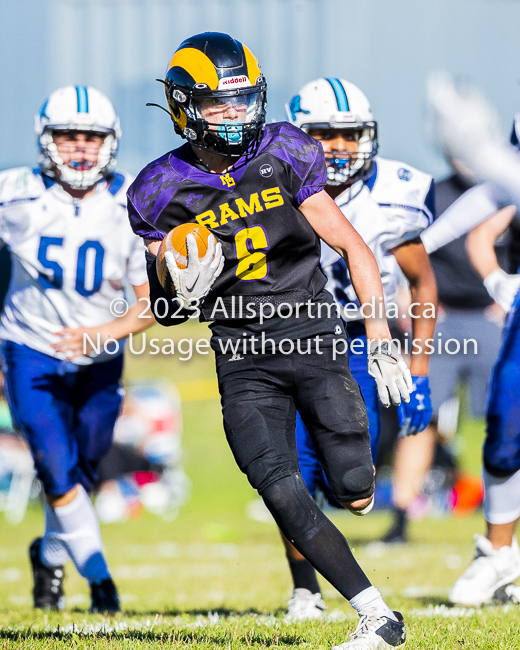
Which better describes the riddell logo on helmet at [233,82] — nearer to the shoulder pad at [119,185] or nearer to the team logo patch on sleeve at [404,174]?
the team logo patch on sleeve at [404,174]

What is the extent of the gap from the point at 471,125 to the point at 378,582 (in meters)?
3.55

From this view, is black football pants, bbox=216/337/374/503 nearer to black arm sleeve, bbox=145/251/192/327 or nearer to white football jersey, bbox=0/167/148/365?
black arm sleeve, bbox=145/251/192/327

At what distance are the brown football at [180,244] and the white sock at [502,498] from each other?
2.03 m

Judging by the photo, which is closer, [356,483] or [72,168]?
[356,483]

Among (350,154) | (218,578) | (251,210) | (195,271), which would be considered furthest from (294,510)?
(218,578)

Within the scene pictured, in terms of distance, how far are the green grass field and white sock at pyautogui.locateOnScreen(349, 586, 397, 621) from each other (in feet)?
0.94

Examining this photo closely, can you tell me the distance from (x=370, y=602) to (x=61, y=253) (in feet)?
8.25

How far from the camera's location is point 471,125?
10.9ft

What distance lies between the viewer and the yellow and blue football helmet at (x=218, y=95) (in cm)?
330

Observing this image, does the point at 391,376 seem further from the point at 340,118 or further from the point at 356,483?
the point at 340,118

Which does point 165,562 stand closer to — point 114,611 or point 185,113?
point 114,611

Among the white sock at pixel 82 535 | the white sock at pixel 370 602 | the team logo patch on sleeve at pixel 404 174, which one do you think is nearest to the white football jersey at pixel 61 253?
the white sock at pixel 82 535

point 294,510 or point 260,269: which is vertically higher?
point 260,269

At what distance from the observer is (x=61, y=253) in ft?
15.7
